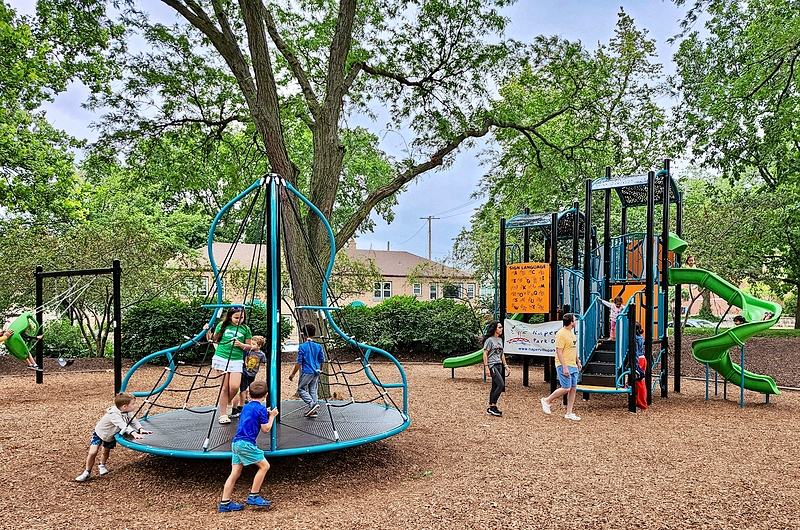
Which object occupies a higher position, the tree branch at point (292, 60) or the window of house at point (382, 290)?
the tree branch at point (292, 60)

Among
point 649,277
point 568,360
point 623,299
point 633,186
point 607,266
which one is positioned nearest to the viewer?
point 568,360

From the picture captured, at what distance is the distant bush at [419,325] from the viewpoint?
54.3 feet

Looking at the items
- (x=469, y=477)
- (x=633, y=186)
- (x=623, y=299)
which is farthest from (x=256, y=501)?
(x=633, y=186)

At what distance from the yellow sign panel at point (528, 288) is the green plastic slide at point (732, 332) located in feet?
7.17

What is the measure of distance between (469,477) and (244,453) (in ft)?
6.75

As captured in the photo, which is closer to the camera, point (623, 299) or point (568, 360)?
point (568, 360)

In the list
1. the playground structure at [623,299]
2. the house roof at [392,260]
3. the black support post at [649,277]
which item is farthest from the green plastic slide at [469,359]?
the house roof at [392,260]

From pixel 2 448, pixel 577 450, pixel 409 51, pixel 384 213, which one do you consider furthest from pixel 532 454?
pixel 384 213

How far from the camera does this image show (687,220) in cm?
2009

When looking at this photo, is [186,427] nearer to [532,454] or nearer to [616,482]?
[532,454]

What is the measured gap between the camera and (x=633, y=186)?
34.2ft

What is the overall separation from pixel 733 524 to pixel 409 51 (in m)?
10.1

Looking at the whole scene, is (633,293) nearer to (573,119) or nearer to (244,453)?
(573,119)

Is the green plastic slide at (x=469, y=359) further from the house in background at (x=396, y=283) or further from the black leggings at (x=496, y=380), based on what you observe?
the house in background at (x=396, y=283)
